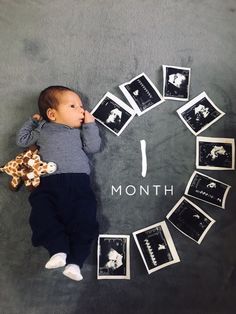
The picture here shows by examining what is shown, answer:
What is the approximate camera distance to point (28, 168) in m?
1.31

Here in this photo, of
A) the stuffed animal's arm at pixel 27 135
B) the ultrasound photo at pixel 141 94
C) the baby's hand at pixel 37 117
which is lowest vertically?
the stuffed animal's arm at pixel 27 135

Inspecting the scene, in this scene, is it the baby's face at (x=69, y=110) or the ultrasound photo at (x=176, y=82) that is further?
the ultrasound photo at (x=176, y=82)

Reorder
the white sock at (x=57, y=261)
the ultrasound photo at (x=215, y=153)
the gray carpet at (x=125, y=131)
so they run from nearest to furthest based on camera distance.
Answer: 1. the white sock at (x=57, y=261)
2. the gray carpet at (x=125, y=131)
3. the ultrasound photo at (x=215, y=153)

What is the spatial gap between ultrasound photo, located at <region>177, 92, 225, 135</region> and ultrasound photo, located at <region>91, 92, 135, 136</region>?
8.2 inches

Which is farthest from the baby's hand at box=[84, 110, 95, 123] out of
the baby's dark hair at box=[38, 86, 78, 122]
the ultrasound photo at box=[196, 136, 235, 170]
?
the ultrasound photo at box=[196, 136, 235, 170]

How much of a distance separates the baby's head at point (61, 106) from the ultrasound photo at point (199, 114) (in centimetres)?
41

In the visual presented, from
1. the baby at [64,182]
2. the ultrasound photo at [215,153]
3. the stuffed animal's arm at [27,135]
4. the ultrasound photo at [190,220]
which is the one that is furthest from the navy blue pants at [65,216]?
the ultrasound photo at [215,153]

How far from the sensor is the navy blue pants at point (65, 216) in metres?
1.21

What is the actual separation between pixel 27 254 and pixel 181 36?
1066mm

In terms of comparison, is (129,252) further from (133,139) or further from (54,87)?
(54,87)

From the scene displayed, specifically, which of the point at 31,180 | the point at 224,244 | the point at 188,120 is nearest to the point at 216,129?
the point at 188,120

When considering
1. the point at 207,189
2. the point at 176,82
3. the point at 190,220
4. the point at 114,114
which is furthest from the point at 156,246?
the point at 176,82

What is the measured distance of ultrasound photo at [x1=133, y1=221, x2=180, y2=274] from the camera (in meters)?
1.30

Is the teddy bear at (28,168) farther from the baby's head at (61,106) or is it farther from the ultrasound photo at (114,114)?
the ultrasound photo at (114,114)
